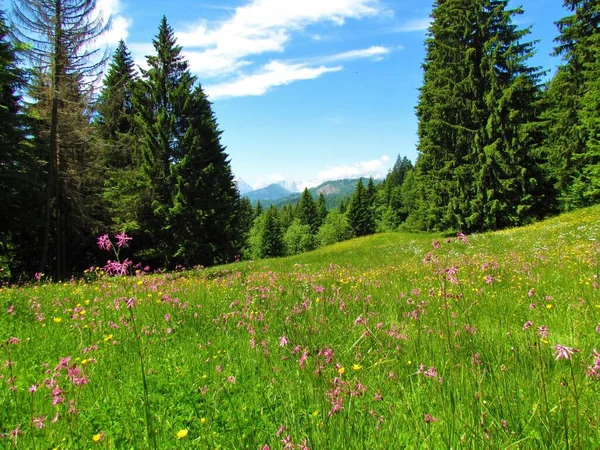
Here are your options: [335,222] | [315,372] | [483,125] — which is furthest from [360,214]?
[315,372]

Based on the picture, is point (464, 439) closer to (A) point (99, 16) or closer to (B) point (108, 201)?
(A) point (99, 16)

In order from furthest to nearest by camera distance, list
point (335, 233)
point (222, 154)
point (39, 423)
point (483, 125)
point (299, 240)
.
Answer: point (299, 240) < point (335, 233) < point (222, 154) < point (483, 125) < point (39, 423)

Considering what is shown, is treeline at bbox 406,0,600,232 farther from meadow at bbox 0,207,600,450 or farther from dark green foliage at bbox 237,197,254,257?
meadow at bbox 0,207,600,450

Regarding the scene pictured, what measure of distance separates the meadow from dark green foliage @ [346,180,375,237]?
65834mm

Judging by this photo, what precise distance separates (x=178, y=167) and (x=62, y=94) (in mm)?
9122

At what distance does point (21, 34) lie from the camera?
18.5 meters

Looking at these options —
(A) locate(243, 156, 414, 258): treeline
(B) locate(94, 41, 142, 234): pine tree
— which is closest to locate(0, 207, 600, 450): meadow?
(B) locate(94, 41, 142, 234): pine tree

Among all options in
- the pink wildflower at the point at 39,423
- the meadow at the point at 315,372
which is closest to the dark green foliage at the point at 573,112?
the meadow at the point at 315,372

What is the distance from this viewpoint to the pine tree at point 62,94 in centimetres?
1884

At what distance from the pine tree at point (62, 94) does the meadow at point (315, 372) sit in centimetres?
1918

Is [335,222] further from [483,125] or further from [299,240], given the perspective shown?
[483,125]

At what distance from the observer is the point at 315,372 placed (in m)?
2.54

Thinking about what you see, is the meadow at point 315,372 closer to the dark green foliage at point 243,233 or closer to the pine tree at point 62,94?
the pine tree at point 62,94

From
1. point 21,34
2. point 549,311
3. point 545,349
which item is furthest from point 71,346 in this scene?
point 21,34
